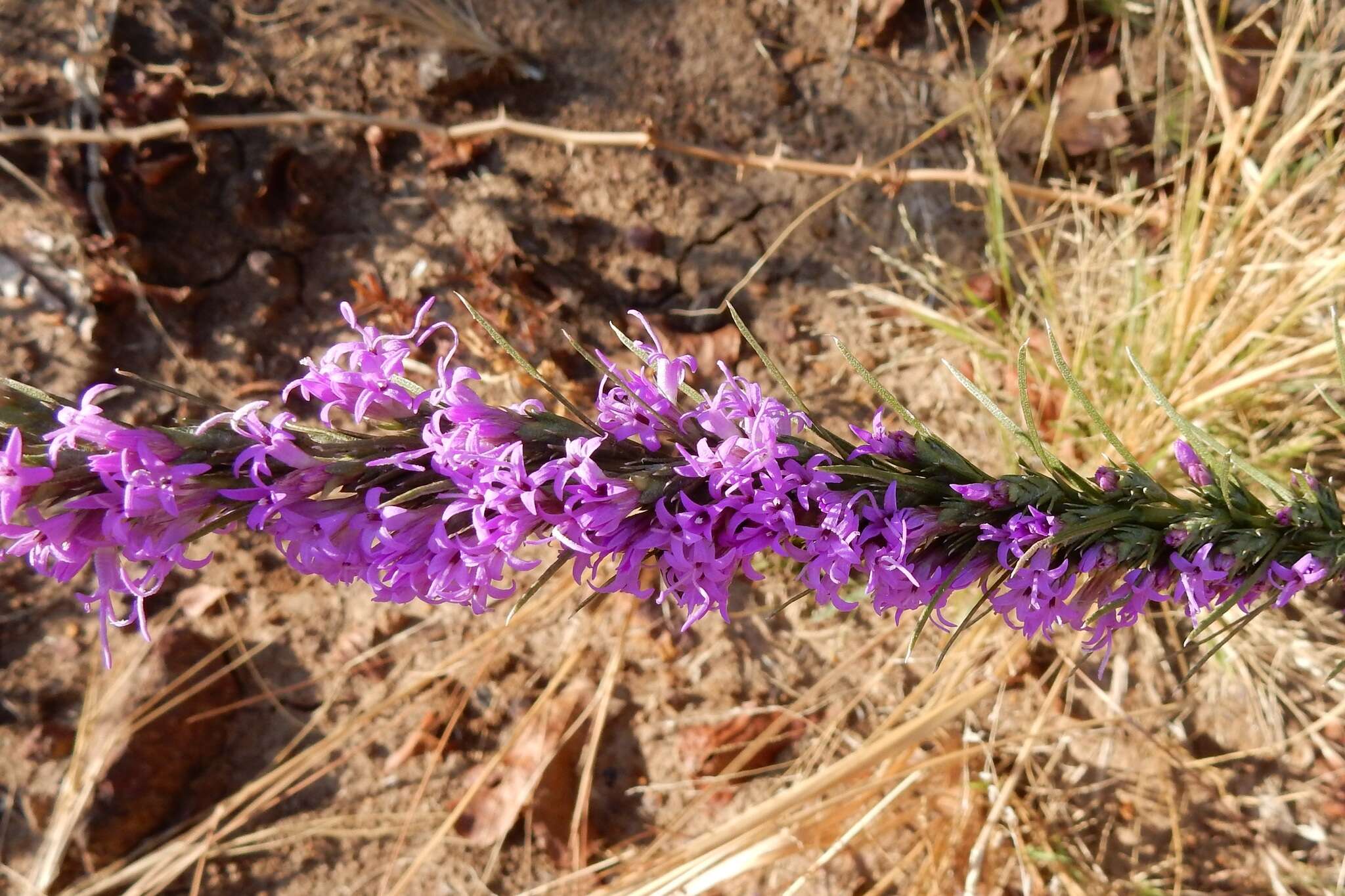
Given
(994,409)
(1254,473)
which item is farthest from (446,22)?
(1254,473)

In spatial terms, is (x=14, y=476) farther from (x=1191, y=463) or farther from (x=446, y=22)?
(x=446, y=22)

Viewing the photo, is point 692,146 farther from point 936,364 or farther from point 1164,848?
point 1164,848

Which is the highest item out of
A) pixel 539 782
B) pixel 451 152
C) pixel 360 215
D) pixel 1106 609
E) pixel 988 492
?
pixel 451 152

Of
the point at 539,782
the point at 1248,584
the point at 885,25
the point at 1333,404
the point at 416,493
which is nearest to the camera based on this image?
the point at 416,493

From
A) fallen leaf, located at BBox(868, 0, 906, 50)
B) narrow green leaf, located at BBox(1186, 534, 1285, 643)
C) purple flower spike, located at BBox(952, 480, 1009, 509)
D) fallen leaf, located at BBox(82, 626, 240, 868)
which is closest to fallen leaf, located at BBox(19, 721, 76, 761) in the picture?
fallen leaf, located at BBox(82, 626, 240, 868)

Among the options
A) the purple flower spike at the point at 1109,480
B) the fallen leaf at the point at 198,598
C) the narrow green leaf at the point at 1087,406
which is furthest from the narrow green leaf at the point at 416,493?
the fallen leaf at the point at 198,598

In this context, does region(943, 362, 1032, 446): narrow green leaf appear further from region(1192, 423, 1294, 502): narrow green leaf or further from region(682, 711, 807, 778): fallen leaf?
region(682, 711, 807, 778): fallen leaf
